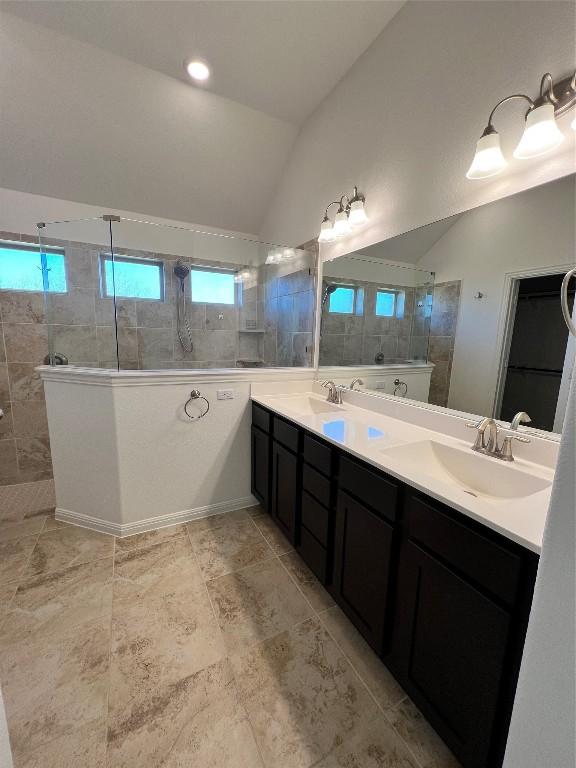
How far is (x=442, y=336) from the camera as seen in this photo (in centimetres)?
155

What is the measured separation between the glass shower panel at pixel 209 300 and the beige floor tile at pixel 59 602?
1357mm

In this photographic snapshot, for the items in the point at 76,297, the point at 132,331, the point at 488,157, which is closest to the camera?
the point at 488,157

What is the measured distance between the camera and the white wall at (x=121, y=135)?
1.88 metres

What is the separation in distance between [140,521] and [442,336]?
87.7 inches

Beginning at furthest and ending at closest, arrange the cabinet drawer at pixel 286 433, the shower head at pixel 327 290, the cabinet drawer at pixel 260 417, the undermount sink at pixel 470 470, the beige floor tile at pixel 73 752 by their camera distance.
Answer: the shower head at pixel 327 290
the cabinet drawer at pixel 260 417
the cabinet drawer at pixel 286 433
the undermount sink at pixel 470 470
the beige floor tile at pixel 73 752

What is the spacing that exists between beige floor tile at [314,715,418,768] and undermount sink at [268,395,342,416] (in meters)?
1.43

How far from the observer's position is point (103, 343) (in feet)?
7.29

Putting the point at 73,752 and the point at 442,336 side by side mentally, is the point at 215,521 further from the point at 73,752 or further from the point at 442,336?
the point at 442,336

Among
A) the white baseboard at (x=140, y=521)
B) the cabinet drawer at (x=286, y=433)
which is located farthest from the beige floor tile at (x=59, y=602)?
the cabinet drawer at (x=286, y=433)

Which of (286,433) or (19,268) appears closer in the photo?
(286,433)

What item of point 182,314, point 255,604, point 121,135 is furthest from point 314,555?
point 121,135

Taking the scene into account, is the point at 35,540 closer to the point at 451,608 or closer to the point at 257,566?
the point at 257,566

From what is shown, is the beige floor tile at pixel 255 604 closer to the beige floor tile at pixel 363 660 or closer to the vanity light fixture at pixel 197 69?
the beige floor tile at pixel 363 660

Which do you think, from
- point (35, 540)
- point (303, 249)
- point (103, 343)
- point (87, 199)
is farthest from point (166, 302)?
point (35, 540)
